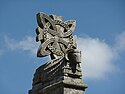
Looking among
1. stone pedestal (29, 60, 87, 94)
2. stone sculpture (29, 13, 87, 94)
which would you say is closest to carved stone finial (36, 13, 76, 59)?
stone sculpture (29, 13, 87, 94)

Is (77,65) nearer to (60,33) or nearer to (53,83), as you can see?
(53,83)

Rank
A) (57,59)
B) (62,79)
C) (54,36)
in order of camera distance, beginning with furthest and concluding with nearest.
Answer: (54,36)
(57,59)
(62,79)

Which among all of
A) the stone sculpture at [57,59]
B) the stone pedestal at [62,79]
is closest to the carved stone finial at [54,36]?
the stone sculpture at [57,59]

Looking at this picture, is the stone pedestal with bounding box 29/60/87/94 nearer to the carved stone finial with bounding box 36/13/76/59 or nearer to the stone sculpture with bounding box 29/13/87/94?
the stone sculpture with bounding box 29/13/87/94

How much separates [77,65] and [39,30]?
2332 mm

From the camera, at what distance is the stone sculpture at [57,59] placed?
13.9 m

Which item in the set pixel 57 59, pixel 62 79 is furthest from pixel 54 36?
pixel 62 79

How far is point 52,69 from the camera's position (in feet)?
47.4

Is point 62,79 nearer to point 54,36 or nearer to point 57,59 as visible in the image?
point 57,59

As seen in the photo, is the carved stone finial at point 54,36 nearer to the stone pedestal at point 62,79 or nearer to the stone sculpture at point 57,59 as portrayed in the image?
the stone sculpture at point 57,59

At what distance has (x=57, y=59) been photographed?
586 inches

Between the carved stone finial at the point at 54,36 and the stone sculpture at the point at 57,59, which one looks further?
the carved stone finial at the point at 54,36

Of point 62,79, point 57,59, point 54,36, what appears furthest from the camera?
point 54,36

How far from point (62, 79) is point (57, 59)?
122 centimetres
